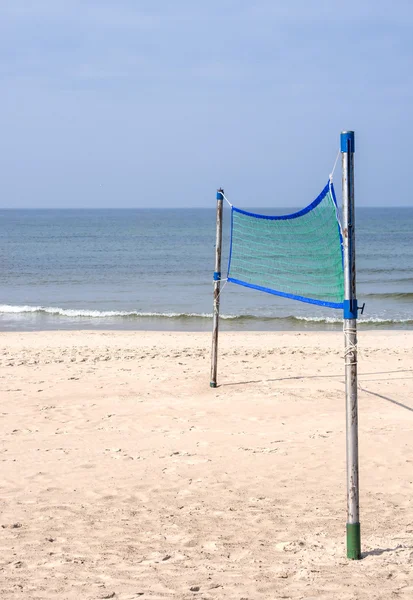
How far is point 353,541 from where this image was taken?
4.28 m

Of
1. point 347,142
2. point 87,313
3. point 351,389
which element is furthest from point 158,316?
point 347,142

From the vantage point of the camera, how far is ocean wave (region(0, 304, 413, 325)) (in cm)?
1841

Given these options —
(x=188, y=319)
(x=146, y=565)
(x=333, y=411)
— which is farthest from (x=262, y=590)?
(x=188, y=319)

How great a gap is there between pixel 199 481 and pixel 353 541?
180cm

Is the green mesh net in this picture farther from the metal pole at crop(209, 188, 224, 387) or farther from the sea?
the sea

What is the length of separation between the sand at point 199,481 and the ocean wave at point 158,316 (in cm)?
748

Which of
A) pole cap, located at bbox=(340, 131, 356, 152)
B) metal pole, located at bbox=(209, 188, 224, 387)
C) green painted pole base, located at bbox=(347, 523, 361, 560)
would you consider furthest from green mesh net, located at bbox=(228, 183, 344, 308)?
green painted pole base, located at bbox=(347, 523, 361, 560)

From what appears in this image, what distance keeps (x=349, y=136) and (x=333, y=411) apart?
14.0 feet

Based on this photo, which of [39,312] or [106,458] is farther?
[39,312]

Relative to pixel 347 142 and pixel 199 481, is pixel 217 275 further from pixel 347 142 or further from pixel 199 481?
pixel 347 142

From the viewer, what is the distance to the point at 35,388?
30.2 feet

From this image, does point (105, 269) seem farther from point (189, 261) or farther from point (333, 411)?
point (333, 411)

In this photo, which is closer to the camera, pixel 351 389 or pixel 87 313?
pixel 351 389

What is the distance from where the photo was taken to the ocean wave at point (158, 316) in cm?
1841
